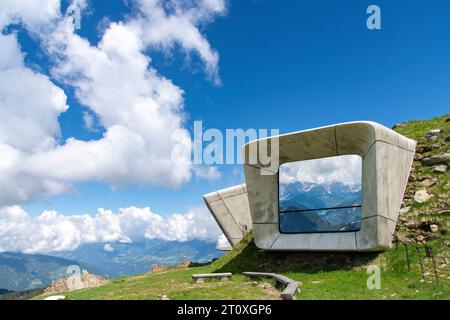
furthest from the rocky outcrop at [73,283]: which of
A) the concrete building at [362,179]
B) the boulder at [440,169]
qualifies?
the boulder at [440,169]

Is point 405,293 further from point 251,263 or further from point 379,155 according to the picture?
point 251,263

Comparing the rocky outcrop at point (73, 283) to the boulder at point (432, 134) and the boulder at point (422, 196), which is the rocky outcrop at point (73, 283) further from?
the boulder at point (432, 134)

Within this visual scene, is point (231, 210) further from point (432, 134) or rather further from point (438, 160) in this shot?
point (438, 160)

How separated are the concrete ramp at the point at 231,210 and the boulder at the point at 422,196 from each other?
17138 mm

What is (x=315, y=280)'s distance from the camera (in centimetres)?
1534

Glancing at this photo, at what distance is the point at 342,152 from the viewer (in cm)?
1852

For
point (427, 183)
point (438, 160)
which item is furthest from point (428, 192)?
point (438, 160)

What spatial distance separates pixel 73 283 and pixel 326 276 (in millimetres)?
18662

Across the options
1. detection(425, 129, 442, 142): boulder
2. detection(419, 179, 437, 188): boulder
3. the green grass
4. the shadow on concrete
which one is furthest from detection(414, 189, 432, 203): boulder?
detection(425, 129, 442, 142): boulder

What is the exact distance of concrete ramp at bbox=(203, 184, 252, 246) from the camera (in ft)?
109

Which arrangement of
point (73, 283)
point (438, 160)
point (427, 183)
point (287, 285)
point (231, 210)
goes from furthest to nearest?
point (231, 210) < point (73, 283) < point (438, 160) < point (427, 183) < point (287, 285)

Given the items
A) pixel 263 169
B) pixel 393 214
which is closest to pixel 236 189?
pixel 263 169
